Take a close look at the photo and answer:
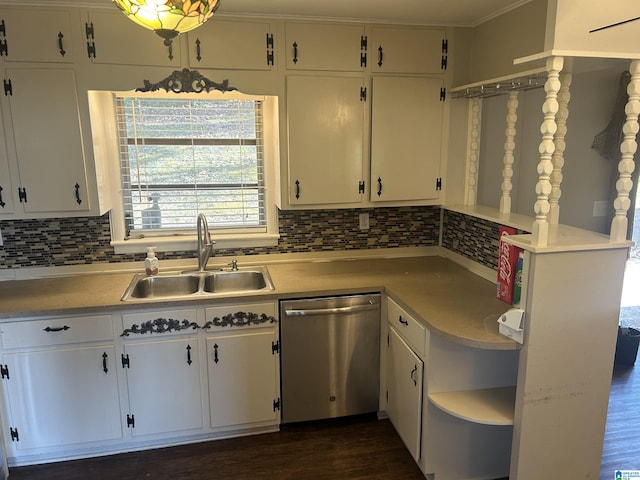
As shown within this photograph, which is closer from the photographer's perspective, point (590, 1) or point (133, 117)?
point (590, 1)

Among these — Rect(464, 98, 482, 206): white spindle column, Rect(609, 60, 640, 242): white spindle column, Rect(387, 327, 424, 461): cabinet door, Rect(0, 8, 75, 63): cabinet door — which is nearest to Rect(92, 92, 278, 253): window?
Rect(0, 8, 75, 63): cabinet door

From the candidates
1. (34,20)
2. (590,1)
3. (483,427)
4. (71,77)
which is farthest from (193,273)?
(590,1)

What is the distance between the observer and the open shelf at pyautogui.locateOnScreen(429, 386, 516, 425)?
2047 millimetres

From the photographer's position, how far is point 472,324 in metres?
2.11

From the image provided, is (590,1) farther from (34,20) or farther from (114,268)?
(114,268)

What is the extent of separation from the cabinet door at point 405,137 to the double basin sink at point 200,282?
91 cm

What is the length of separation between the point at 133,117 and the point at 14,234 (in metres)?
1.00

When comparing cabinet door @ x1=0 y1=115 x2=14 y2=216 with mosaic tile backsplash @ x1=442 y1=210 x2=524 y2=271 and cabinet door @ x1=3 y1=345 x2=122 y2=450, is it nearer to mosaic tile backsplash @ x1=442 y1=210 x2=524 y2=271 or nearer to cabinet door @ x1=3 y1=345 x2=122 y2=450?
cabinet door @ x1=3 y1=345 x2=122 y2=450

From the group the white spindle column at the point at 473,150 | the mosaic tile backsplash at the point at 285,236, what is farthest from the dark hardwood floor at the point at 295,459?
the white spindle column at the point at 473,150

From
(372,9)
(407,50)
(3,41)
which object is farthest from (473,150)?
(3,41)

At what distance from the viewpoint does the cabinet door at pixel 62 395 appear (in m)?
2.39

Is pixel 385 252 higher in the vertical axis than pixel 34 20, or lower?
lower

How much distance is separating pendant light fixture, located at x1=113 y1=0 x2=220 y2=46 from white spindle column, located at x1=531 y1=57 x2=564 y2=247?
125cm

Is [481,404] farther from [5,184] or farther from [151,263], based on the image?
[5,184]
